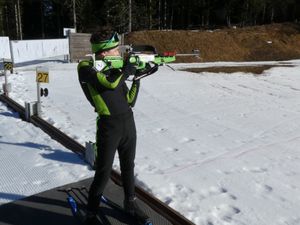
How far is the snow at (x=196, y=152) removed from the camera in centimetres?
438

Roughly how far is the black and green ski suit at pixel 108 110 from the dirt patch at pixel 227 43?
19.8 m

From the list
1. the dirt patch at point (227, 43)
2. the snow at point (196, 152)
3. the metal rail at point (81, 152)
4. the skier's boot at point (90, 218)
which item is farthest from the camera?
the dirt patch at point (227, 43)

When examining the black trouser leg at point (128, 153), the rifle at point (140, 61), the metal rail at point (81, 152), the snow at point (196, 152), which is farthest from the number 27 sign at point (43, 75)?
the black trouser leg at point (128, 153)

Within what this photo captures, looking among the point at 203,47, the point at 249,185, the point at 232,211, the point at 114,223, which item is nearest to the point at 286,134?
the point at 249,185

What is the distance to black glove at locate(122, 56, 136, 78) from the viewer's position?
3426mm

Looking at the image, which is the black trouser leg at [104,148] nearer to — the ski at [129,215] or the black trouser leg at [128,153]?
the black trouser leg at [128,153]

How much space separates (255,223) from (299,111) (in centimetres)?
577

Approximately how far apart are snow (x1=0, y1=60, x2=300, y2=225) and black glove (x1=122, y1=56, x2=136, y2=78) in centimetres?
165

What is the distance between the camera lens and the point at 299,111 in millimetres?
8992

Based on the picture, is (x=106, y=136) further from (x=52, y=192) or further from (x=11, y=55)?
(x=11, y=55)

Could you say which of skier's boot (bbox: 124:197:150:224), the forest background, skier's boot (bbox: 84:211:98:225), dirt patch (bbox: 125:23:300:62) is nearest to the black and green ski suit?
skier's boot (bbox: 84:211:98:225)

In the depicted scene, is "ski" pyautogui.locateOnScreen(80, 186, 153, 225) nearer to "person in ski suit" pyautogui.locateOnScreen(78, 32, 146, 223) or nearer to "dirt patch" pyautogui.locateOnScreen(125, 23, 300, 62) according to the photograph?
"person in ski suit" pyautogui.locateOnScreen(78, 32, 146, 223)

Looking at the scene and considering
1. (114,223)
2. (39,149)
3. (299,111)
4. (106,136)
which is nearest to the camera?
(106,136)

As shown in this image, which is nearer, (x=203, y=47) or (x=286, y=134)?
(x=286, y=134)
